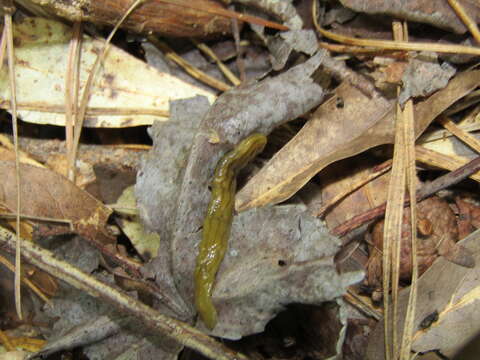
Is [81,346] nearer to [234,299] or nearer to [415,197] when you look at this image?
[234,299]

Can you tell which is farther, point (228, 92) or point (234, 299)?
point (228, 92)

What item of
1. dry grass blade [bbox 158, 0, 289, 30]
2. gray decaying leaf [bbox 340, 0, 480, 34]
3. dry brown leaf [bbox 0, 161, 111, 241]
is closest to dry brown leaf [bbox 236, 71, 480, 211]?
gray decaying leaf [bbox 340, 0, 480, 34]

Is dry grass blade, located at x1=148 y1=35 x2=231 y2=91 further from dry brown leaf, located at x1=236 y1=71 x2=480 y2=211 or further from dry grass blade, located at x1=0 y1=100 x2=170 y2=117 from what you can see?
dry brown leaf, located at x1=236 y1=71 x2=480 y2=211

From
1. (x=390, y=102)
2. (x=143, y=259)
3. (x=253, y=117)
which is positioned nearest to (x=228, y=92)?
(x=253, y=117)

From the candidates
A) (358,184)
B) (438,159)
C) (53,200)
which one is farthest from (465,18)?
(53,200)

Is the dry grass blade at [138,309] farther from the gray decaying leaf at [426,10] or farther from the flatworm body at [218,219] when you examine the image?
the gray decaying leaf at [426,10]

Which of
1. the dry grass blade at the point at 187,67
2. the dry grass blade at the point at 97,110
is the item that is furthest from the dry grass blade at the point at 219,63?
the dry grass blade at the point at 97,110

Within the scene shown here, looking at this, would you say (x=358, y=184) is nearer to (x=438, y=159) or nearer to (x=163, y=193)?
(x=438, y=159)

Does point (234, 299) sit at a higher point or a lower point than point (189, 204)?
lower

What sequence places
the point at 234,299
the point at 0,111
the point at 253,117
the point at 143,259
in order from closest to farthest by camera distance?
the point at 234,299, the point at 253,117, the point at 143,259, the point at 0,111
